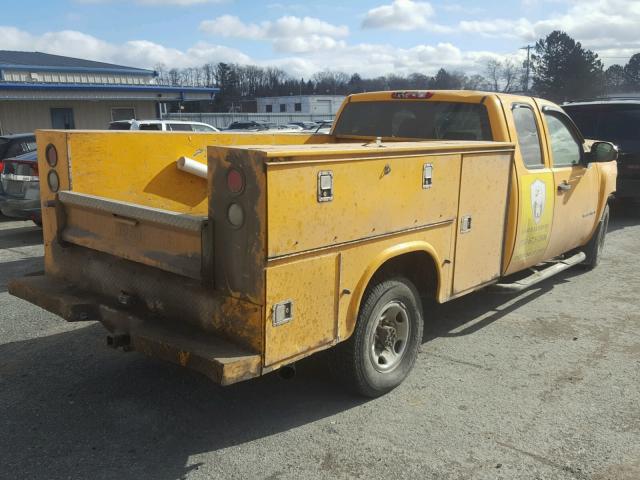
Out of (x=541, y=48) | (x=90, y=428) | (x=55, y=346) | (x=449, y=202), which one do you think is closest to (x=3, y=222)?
(x=55, y=346)

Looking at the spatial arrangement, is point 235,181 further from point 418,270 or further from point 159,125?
point 159,125

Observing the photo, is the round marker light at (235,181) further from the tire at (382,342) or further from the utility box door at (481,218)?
the utility box door at (481,218)

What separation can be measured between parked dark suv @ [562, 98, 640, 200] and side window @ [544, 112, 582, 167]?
17.5ft

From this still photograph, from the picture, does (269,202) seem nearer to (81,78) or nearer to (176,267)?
(176,267)

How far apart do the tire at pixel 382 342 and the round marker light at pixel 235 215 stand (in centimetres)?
110

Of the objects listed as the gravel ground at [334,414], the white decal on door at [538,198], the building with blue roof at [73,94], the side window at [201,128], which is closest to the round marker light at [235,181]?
the gravel ground at [334,414]

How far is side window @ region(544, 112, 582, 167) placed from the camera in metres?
5.80

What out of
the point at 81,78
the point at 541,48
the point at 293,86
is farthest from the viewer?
the point at 293,86

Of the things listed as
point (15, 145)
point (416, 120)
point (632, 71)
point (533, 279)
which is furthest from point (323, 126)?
point (632, 71)

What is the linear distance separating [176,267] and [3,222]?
31.8ft

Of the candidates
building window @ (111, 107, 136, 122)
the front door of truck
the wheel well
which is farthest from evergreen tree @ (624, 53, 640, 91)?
the wheel well

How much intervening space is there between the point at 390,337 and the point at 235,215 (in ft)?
5.31

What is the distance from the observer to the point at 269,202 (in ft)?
9.50

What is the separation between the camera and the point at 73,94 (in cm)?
2431
